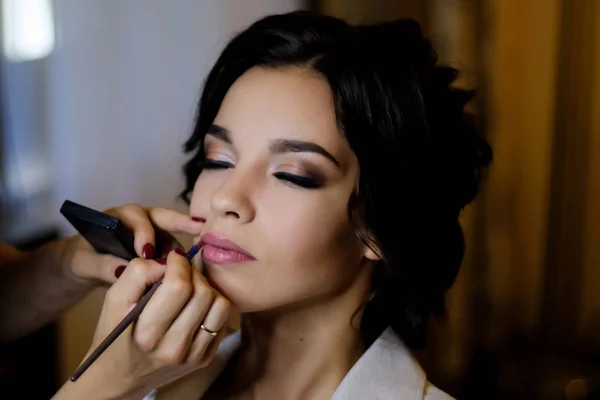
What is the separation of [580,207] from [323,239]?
852 mm

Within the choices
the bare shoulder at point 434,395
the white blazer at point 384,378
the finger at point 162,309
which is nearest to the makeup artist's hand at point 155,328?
the finger at point 162,309

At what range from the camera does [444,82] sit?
1.00m

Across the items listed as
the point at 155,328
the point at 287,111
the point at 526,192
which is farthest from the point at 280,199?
the point at 526,192

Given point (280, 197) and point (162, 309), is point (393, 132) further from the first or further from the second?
point (162, 309)

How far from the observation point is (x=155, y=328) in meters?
0.81

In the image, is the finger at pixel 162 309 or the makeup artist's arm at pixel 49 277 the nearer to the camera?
the finger at pixel 162 309

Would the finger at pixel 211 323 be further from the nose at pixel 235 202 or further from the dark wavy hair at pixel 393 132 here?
the dark wavy hair at pixel 393 132

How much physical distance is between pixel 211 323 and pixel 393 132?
34cm

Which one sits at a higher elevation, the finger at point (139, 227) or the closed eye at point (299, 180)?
the closed eye at point (299, 180)

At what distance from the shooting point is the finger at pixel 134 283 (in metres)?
0.84

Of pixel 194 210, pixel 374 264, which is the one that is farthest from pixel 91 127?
pixel 374 264

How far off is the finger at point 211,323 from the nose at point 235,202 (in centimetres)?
10

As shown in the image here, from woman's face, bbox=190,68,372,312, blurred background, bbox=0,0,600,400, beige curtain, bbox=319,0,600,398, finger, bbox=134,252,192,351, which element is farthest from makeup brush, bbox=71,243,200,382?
beige curtain, bbox=319,0,600,398

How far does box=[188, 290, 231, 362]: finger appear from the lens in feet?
2.76
